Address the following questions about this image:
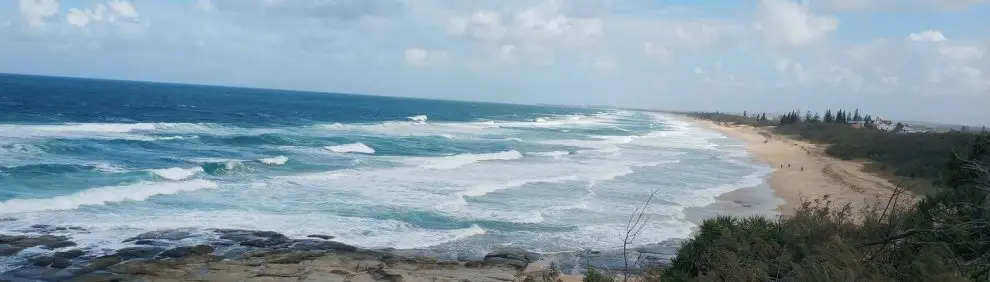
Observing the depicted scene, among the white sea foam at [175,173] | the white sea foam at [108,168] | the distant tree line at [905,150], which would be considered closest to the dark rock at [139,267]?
the white sea foam at [175,173]

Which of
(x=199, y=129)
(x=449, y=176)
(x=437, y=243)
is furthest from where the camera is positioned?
(x=199, y=129)

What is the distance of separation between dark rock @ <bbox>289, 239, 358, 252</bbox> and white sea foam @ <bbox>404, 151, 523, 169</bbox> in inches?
588

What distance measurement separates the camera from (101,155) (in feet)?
91.1

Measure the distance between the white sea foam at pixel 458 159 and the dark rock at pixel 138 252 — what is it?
656 inches

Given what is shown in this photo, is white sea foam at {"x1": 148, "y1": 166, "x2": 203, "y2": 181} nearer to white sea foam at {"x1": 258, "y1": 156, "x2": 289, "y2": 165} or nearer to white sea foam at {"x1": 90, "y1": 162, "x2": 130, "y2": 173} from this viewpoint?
white sea foam at {"x1": 90, "y1": 162, "x2": 130, "y2": 173}

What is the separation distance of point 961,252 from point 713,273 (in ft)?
7.53

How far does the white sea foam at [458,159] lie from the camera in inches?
1211

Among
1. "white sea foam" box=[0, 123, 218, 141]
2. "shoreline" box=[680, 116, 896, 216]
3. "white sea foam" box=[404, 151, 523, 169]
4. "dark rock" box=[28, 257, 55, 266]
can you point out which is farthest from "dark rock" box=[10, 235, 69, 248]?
"white sea foam" box=[0, 123, 218, 141]

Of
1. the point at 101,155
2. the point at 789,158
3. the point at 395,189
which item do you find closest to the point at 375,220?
the point at 395,189

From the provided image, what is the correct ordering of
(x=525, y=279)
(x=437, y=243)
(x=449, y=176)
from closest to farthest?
1. (x=525, y=279)
2. (x=437, y=243)
3. (x=449, y=176)

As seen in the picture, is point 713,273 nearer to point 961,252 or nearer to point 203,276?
point 961,252

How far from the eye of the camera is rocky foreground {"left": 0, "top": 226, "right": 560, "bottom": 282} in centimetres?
1178

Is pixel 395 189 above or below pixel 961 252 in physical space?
below

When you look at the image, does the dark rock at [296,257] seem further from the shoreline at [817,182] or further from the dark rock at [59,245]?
the shoreline at [817,182]
